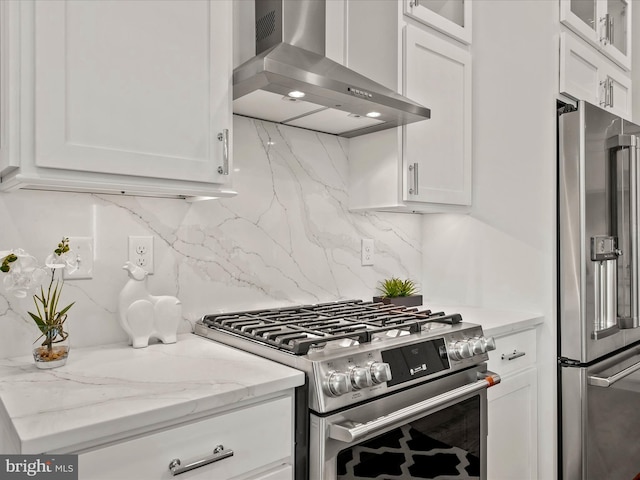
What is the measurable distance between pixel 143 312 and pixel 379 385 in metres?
0.73

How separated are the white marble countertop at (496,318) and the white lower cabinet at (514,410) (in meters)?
0.04

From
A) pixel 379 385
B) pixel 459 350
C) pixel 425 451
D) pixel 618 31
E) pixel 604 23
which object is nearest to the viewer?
pixel 379 385

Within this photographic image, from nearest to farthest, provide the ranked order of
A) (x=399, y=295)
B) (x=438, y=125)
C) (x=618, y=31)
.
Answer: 1. (x=438, y=125)
2. (x=399, y=295)
3. (x=618, y=31)

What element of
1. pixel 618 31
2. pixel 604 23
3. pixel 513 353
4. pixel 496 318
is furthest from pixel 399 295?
pixel 618 31

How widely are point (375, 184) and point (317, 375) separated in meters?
1.10

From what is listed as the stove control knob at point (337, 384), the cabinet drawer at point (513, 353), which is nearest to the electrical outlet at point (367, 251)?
the cabinet drawer at point (513, 353)

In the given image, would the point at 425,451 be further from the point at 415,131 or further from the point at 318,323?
the point at 415,131

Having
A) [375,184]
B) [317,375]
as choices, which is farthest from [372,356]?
[375,184]

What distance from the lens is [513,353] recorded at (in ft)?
6.31

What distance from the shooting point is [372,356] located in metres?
1.30

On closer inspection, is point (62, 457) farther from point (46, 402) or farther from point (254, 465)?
point (254, 465)

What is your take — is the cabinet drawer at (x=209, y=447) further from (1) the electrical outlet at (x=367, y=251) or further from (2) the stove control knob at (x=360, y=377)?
(1) the electrical outlet at (x=367, y=251)

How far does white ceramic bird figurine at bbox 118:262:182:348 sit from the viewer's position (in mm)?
A: 1434

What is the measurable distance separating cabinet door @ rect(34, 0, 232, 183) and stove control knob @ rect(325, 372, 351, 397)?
0.66 meters
